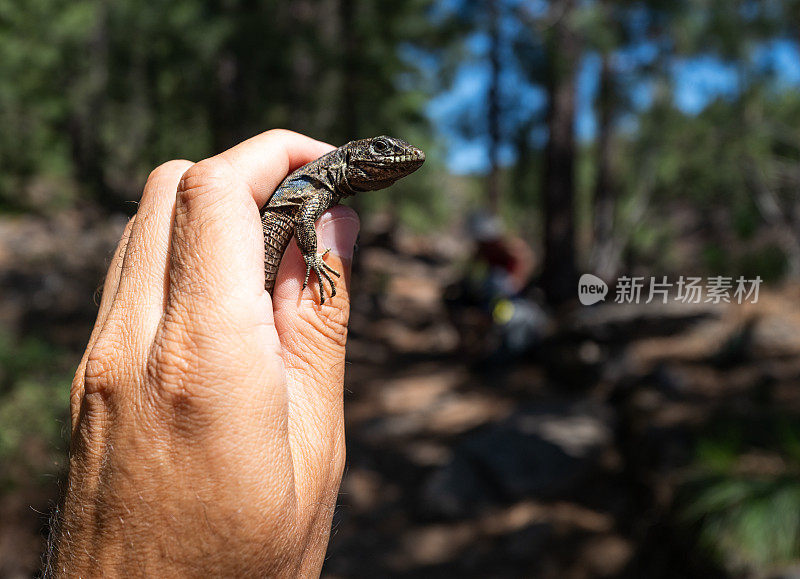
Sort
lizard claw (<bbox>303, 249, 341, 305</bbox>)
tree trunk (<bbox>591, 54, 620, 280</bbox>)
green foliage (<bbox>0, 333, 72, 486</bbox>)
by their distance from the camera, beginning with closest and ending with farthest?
lizard claw (<bbox>303, 249, 341, 305</bbox>) → green foliage (<bbox>0, 333, 72, 486</bbox>) → tree trunk (<bbox>591, 54, 620, 280</bbox>)

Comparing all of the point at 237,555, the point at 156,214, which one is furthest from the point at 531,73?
the point at 237,555

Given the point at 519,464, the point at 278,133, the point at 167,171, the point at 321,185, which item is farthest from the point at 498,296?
the point at 167,171

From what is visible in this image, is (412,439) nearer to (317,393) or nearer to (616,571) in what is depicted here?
(616,571)

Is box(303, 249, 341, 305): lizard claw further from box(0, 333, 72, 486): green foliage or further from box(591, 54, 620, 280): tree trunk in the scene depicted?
box(591, 54, 620, 280): tree trunk

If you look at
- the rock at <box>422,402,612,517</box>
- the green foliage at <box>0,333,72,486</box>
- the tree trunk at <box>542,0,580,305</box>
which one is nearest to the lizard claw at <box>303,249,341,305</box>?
the green foliage at <box>0,333,72,486</box>

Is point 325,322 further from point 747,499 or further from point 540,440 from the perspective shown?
point 540,440

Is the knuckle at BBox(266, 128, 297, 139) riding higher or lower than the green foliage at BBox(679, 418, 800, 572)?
higher

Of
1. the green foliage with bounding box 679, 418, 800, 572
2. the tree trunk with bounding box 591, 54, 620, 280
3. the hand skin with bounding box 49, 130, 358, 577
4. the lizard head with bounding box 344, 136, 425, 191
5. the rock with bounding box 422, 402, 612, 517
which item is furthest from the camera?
the tree trunk with bounding box 591, 54, 620, 280
